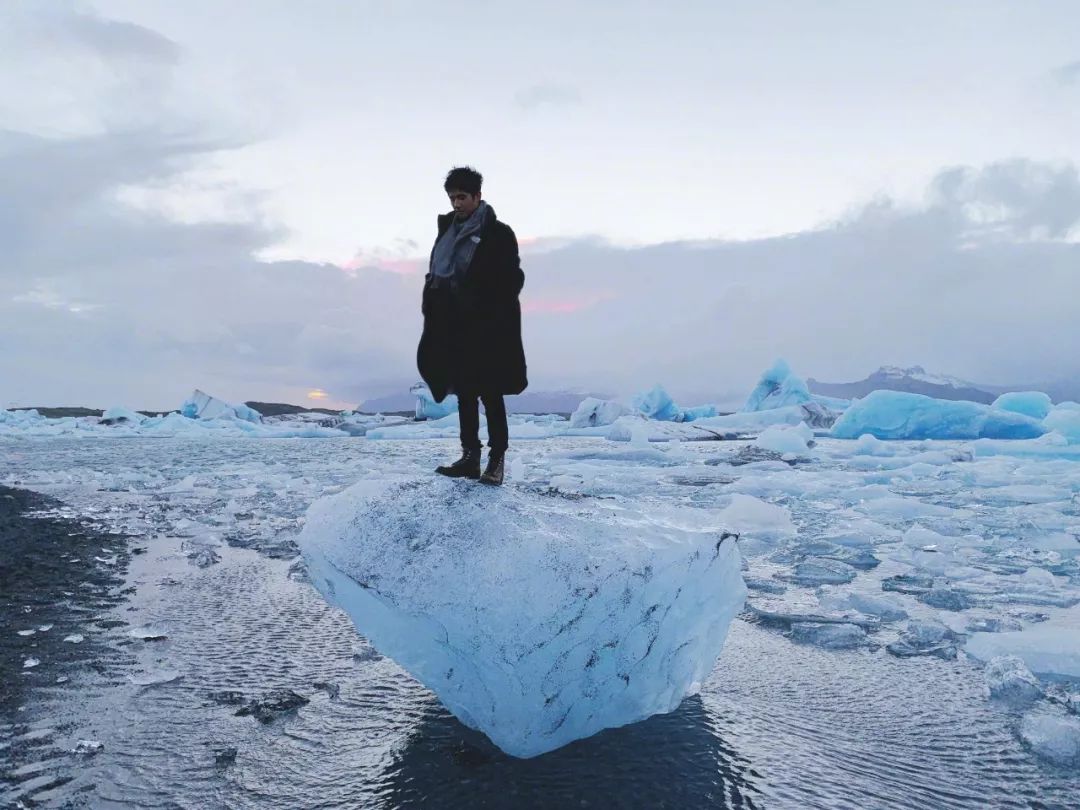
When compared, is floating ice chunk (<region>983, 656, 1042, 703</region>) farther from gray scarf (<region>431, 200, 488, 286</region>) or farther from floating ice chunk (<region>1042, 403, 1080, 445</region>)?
floating ice chunk (<region>1042, 403, 1080, 445</region>)

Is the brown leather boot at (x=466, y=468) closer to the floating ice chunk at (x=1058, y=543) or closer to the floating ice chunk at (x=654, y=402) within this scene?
the floating ice chunk at (x=1058, y=543)

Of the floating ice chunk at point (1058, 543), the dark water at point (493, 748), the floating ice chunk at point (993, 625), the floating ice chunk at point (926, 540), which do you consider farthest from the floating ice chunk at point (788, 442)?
the dark water at point (493, 748)

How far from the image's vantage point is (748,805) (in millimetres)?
1947

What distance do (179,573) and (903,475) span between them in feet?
37.0

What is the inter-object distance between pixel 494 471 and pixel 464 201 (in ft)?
3.98

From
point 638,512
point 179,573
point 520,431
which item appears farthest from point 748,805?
point 520,431

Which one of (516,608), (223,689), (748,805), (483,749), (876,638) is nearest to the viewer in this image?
(748,805)

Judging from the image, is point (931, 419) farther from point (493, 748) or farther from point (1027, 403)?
point (493, 748)

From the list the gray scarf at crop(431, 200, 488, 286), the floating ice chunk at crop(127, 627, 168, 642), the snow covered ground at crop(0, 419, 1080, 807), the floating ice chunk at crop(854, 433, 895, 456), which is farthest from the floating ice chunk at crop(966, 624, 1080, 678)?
the floating ice chunk at crop(854, 433, 895, 456)

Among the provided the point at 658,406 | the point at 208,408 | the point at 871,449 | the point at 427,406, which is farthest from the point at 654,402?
the point at 208,408

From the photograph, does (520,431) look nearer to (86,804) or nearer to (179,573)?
(179,573)

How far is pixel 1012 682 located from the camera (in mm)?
2781

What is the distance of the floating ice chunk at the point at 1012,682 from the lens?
2.74 metres

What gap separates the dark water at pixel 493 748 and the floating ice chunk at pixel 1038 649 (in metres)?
0.22
